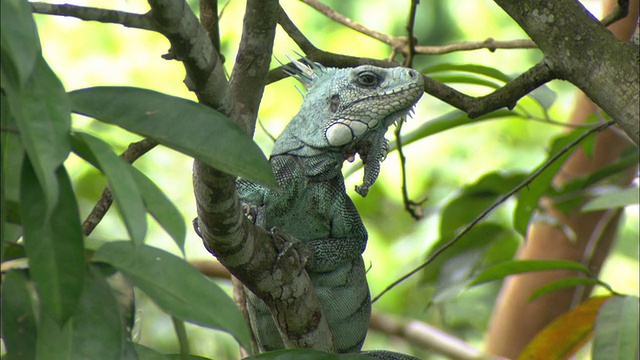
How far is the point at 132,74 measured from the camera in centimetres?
547

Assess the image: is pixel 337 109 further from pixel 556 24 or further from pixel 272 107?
pixel 272 107

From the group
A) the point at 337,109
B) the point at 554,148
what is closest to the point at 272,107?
the point at 554,148

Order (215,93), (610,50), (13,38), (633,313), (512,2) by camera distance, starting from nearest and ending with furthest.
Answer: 1. (13,38)
2. (215,93)
3. (610,50)
4. (512,2)
5. (633,313)

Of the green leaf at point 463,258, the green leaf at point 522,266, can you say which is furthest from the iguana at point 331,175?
the green leaf at point 463,258

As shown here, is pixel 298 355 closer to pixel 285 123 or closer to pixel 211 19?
pixel 211 19

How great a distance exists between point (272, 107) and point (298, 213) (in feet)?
11.0

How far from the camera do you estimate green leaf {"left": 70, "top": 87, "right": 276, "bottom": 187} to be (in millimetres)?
1169

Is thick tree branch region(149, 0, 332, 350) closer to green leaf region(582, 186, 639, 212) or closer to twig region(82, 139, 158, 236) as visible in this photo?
twig region(82, 139, 158, 236)

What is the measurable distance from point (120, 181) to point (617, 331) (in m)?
1.78

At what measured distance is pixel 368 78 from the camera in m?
2.19

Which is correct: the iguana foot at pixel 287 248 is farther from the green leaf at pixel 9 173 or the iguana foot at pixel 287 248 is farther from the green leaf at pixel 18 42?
the green leaf at pixel 18 42

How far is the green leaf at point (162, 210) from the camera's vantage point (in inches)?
42.4

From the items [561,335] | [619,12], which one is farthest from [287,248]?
[561,335]

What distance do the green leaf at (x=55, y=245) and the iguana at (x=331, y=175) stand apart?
3.34 feet
